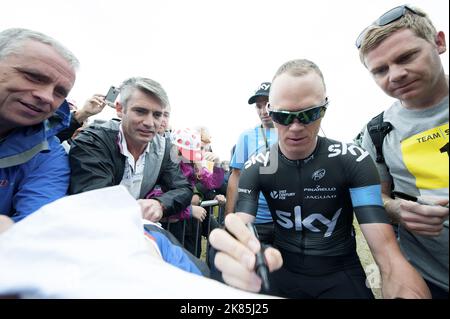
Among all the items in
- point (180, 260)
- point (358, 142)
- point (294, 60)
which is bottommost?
point (180, 260)

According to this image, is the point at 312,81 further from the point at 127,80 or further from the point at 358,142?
the point at 127,80

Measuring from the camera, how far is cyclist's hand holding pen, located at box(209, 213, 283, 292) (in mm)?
478

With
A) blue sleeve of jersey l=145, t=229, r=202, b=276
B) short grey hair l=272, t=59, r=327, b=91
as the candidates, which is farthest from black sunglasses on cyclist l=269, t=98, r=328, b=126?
blue sleeve of jersey l=145, t=229, r=202, b=276

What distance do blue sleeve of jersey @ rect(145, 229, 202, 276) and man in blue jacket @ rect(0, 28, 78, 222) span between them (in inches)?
25.1

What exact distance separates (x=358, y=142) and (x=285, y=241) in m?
0.78

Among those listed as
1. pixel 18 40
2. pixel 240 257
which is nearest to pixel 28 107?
pixel 18 40

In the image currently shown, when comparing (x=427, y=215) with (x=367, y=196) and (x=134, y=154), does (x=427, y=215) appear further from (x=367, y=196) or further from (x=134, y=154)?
(x=134, y=154)

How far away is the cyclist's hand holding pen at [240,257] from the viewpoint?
48 centimetres

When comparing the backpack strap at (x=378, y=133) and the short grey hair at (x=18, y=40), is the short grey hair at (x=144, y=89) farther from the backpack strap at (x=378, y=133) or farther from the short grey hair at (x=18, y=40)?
the backpack strap at (x=378, y=133)

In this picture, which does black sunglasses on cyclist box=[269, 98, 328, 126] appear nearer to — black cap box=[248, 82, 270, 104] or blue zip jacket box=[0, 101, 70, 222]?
blue zip jacket box=[0, 101, 70, 222]

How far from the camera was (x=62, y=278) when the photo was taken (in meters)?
0.43

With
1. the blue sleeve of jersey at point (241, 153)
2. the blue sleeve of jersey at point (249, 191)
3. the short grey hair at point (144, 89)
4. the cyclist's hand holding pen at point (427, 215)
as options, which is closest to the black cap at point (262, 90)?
the blue sleeve of jersey at point (241, 153)
